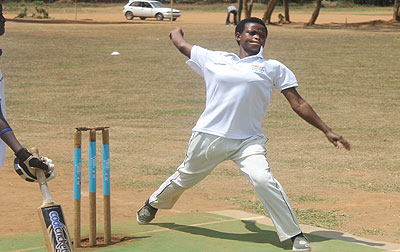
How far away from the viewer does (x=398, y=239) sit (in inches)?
291

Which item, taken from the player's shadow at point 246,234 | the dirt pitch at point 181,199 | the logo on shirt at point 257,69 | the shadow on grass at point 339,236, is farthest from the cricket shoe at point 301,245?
the logo on shirt at point 257,69

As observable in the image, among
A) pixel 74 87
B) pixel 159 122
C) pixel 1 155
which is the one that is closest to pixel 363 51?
pixel 74 87

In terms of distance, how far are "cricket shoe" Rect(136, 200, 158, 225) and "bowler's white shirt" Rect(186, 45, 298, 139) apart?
115 cm

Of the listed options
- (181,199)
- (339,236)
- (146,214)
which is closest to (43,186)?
(146,214)

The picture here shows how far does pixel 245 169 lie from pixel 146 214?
1.37 metres

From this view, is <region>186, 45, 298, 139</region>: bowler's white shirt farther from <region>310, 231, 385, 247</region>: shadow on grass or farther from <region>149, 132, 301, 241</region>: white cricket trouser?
<region>310, 231, 385, 247</region>: shadow on grass

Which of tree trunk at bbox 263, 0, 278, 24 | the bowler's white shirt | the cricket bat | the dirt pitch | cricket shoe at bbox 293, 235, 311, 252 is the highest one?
the bowler's white shirt

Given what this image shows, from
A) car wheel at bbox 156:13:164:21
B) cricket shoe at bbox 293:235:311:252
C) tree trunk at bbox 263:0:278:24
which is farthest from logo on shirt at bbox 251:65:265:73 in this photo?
car wheel at bbox 156:13:164:21

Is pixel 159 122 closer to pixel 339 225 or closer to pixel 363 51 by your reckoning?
pixel 339 225

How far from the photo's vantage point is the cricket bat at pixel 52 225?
5.44 m

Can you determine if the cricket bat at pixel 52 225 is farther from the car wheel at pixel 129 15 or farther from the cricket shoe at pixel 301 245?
the car wheel at pixel 129 15

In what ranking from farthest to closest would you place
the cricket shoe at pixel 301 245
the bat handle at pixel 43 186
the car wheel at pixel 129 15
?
the car wheel at pixel 129 15, the cricket shoe at pixel 301 245, the bat handle at pixel 43 186

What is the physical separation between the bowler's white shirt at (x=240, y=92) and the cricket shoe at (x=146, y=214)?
1.15 m

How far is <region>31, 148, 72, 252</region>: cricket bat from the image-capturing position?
214 inches
